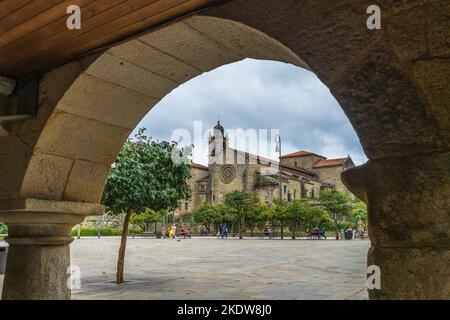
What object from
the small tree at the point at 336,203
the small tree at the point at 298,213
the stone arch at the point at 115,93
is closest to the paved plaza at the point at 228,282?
the stone arch at the point at 115,93

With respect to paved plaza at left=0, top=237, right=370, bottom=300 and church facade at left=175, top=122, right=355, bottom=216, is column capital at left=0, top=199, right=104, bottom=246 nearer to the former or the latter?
paved plaza at left=0, top=237, right=370, bottom=300

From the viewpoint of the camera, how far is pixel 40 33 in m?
2.41

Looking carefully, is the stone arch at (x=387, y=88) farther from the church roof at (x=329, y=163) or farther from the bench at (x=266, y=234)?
the church roof at (x=329, y=163)

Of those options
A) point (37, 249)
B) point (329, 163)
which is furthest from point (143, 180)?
point (329, 163)

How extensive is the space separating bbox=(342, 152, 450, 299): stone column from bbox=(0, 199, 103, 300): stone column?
8.03ft

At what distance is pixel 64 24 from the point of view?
7.52 feet

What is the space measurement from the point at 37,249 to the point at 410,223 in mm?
2774

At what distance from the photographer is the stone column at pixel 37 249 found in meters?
3.08

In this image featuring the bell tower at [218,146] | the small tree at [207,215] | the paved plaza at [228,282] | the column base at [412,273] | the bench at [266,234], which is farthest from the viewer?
the bell tower at [218,146]

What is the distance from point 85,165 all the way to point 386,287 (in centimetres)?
251

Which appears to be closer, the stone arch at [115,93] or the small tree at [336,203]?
the stone arch at [115,93]

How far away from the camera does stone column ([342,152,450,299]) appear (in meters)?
1.32

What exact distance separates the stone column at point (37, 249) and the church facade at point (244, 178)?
131 feet

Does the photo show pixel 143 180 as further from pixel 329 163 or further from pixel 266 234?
pixel 329 163
